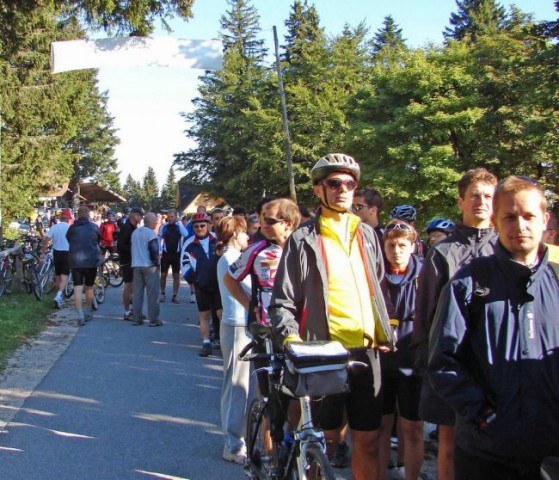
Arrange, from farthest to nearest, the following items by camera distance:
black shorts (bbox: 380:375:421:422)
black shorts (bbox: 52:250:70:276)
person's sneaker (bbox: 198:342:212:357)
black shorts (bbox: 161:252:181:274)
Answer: black shorts (bbox: 161:252:181:274) < black shorts (bbox: 52:250:70:276) < person's sneaker (bbox: 198:342:212:357) < black shorts (bbox: 380:375:421:422)

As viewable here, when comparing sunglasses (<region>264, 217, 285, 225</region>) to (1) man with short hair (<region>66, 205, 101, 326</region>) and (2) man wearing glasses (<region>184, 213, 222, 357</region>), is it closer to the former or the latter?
(2) man wearing glasses (<region>184, 213, 222, 357</region>)

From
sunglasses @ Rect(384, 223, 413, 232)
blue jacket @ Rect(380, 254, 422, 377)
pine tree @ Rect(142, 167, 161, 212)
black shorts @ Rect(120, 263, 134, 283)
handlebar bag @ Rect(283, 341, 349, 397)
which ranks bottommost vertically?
handlebar bag @ Rect(283, 341, 349, 397)

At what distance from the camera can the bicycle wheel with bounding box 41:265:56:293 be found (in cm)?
1364

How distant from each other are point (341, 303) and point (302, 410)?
1.92 ft

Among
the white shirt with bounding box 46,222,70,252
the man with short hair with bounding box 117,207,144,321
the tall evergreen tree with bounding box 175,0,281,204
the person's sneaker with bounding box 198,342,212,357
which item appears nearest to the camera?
the person's sneaker with bounding box 198,342,212,357

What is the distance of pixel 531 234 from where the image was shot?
89.7 inches

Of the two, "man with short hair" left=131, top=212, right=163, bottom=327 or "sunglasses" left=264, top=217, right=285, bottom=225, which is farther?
"man with short hair" left=131, top=212, right=163, bottom=327

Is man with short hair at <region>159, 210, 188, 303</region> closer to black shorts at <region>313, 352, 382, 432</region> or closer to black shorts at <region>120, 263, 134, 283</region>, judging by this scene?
black shorts at <region>120, 263, 134, 283</region>

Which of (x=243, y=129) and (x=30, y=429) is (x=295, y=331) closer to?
(x=30, y=429)

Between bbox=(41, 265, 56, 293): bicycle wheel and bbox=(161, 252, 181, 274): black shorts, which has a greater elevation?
bbox=(161, 252, 181, 274): black shorts

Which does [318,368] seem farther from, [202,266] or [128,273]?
[128,273]

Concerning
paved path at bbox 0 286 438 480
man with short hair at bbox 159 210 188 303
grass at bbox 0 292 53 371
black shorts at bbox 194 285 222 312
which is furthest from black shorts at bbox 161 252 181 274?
black shorts at bbox 194 285 222 312

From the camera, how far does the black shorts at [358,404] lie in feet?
10.9

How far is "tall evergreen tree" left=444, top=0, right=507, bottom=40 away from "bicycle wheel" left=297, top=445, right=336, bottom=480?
5351 centimetres
